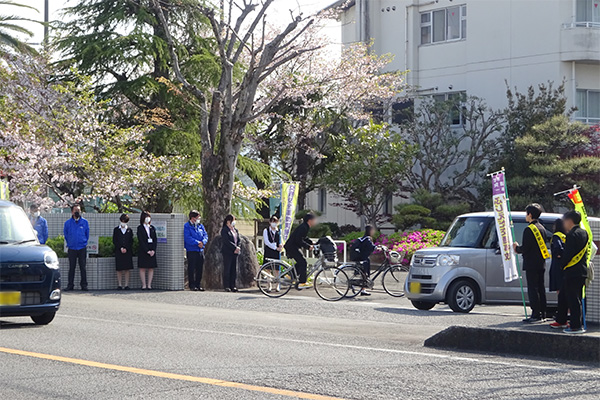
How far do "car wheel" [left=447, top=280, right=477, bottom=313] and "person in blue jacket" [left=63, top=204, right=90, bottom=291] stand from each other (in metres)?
8.86

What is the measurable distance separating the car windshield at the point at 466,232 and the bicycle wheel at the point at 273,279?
3.74 metres

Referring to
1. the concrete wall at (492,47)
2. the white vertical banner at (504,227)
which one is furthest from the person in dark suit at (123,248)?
the concrete wall at (492,47)

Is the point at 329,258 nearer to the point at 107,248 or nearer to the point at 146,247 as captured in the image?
the point at 146,247

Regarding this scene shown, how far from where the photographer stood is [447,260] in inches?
658

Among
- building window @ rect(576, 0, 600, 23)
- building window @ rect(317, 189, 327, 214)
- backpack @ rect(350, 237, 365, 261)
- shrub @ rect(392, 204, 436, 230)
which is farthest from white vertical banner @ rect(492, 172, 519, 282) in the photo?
building window @ rect(317, 189, 327, 214)

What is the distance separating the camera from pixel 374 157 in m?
33.3

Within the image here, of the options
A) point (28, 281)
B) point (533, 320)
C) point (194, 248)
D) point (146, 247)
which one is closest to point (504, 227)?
point (533, 320)

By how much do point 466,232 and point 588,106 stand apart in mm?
18725

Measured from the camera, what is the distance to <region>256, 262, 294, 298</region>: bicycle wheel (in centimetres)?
1956

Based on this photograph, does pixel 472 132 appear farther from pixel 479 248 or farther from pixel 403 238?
pixel 479 248

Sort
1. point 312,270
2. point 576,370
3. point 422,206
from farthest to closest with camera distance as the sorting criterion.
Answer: point 422,206
point 312,270
point 576,370

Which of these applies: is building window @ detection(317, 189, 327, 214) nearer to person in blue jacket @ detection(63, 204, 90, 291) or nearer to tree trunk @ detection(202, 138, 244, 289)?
tree trunk @ detection(202, 138, 244, 289)

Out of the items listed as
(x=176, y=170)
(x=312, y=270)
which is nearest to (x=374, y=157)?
(x=176, y=170)

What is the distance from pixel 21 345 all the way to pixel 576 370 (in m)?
6.35
